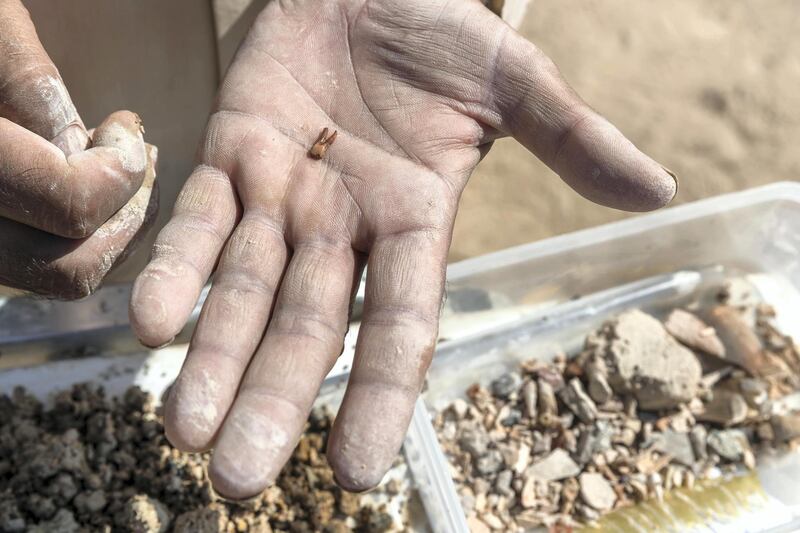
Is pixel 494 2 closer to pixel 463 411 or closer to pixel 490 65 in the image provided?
pixel 490 65

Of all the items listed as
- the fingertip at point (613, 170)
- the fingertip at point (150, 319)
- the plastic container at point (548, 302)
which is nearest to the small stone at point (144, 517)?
the plastic container at point (548, 302)

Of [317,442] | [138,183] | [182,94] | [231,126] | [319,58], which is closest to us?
[138,183]

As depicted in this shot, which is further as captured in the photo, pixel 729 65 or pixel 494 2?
pixel 729 65

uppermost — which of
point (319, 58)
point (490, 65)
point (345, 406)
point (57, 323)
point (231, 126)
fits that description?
point (490, 65)

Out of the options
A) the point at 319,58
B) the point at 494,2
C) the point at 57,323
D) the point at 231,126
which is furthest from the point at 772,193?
the point at 57,323

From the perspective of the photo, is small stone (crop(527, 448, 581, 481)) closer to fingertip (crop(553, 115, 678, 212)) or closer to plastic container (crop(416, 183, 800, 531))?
plastic container (crop(416, 183, 800, 531))

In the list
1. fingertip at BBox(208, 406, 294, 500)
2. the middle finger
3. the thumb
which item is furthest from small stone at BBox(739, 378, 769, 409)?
the thumb
